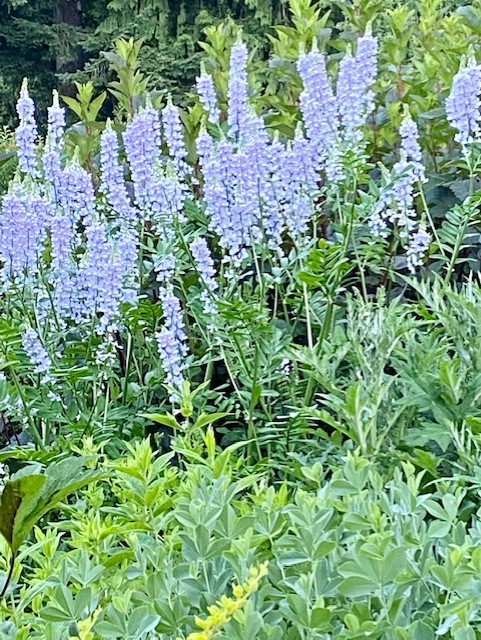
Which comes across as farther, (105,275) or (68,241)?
(68,241)

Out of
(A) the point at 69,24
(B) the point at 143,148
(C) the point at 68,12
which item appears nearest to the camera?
(B) the point at 143,148

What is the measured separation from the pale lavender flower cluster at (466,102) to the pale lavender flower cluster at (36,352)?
1343mm

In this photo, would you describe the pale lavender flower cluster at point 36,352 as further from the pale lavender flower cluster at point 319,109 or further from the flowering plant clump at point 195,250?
the pale lavender flower cluster at point 319,109

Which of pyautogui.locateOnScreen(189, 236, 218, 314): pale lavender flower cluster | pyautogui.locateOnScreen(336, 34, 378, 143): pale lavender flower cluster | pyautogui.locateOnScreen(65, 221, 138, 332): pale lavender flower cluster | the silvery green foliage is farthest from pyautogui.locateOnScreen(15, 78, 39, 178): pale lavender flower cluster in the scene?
the silvery green foliage

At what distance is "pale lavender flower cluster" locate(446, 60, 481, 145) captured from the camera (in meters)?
2.46

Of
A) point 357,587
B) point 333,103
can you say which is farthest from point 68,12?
point 357,587

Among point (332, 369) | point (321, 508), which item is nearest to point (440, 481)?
point (321, 508)

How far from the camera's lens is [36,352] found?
234 centimetres

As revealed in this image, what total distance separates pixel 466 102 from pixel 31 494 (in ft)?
6.68

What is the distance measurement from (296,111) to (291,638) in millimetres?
2607

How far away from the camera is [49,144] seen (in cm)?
259

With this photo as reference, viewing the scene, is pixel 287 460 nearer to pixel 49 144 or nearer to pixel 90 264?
pixel 90 264

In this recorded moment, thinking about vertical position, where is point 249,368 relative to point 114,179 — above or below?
below

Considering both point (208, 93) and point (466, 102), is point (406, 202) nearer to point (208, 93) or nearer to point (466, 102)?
point (466, 102)
